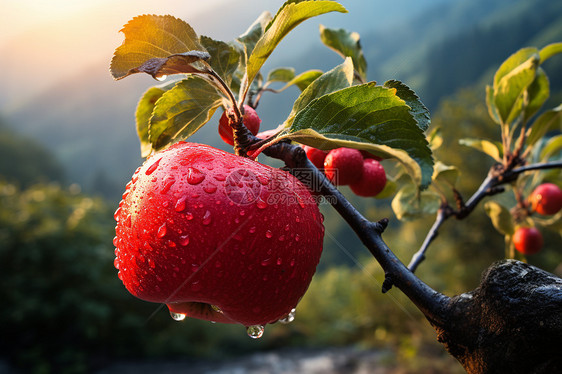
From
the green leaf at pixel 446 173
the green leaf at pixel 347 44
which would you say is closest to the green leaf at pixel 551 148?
the green leaf at pixel 446 173

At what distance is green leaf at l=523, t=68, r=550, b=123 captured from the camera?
0.85 m

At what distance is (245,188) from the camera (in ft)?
1.28

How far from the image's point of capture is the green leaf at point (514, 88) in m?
0.77

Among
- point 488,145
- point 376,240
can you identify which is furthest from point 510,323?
point 488,145

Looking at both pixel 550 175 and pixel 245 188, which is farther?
pixel 550 175

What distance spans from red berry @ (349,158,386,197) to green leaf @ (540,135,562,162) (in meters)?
0.66

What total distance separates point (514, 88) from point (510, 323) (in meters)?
0.67

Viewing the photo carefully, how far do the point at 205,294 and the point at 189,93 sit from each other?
253mm

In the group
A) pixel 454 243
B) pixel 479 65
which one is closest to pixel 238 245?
pixel 454 243

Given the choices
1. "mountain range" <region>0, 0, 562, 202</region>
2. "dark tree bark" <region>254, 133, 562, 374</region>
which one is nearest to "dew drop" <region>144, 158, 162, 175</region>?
"dark tree bark" <region>254, 133, 562, 374</region>

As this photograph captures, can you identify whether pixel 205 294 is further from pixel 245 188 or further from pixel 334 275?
pixel 334 275

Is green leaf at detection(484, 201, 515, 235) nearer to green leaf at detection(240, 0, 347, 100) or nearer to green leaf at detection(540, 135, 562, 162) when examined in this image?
green leaf at detection(540, 135, 562, 162)

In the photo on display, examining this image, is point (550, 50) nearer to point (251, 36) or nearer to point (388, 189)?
point (388, 189)

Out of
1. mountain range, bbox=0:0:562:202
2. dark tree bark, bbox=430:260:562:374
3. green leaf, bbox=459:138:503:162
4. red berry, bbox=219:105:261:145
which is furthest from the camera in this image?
mountain range, bbox=0:0:562:202
